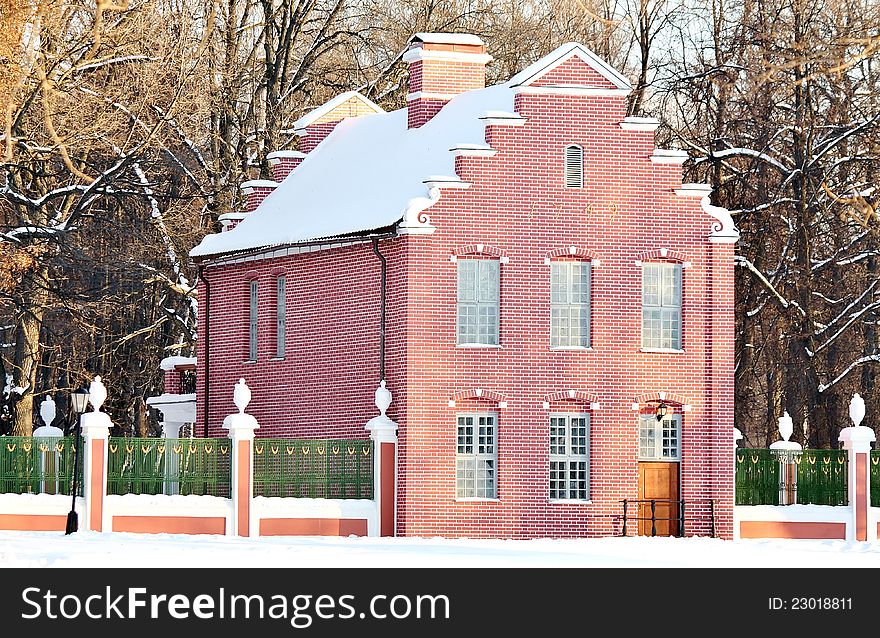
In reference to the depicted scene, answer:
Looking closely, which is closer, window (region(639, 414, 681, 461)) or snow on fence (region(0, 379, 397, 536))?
snow on fence (region(0, 379, 397, 536))

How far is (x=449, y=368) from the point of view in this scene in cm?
4497

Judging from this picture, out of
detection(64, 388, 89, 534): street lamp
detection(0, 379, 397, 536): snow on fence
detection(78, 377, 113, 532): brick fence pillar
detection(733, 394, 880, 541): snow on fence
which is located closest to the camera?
detection(64, 388, 89, 534): street lamp

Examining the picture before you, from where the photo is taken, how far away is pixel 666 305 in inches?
1831

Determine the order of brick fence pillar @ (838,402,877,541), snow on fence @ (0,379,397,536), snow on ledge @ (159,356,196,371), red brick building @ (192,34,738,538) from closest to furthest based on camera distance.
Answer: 1. snow on fence @ (0,379,397,536)
2. red brick building @ (192,34,738,538)
3. brick fence pillar @ (838,402,877,541)
4. snow on ledge @ (159,356,196,371)

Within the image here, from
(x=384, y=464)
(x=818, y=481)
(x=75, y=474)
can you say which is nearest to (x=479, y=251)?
(x=384, y=464)

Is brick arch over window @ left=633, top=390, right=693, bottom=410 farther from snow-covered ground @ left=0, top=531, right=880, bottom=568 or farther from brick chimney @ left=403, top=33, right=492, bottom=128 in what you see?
brick chimney @ left=403, top=33, right=492, bottom=128

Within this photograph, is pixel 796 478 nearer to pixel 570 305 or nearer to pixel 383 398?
pixel 570 305

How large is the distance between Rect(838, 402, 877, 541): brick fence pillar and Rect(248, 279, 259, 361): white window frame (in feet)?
43.2

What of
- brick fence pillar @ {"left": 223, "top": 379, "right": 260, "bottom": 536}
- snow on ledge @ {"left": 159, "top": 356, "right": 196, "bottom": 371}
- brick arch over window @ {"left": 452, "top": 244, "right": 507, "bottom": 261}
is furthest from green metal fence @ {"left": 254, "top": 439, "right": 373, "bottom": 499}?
snow on ledge @ {"left": 159, "top": 356, "right": 196, "bottom": 371}

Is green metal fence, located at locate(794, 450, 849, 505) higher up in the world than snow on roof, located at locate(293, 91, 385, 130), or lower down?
lower down

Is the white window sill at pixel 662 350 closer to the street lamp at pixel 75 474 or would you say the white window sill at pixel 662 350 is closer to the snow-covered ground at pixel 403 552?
the snow-covered ground at pixel 403 552

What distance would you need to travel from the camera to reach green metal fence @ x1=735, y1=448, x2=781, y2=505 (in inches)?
1869

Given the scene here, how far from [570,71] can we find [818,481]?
9.97 m

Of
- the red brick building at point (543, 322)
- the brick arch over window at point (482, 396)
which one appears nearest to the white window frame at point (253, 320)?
the red brick building at point (543, 322)
